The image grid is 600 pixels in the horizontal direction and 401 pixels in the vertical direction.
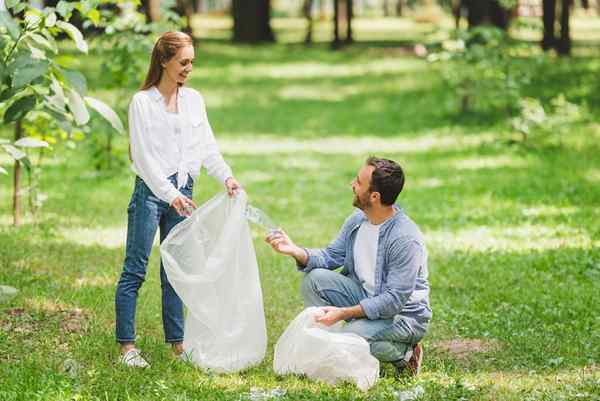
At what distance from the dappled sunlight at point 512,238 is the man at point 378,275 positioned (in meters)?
3.63

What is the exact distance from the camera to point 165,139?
18.6 feet

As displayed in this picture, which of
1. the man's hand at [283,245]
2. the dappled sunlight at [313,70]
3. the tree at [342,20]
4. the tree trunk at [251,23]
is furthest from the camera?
the tree trunk at [251,23]

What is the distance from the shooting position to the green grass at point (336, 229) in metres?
5.48

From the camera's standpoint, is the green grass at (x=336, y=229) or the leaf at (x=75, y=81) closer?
the green grass at (x=336, y=229)

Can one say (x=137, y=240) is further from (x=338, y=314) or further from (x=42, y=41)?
(x=42, y=41)

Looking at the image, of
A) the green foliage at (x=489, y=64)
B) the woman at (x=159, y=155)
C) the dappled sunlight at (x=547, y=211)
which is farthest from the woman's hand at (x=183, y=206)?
the green foliage at (x=489, y=64)

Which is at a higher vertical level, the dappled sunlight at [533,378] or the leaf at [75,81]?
the leaf at [75,81]

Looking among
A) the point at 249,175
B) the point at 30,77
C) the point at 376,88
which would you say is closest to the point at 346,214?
the point at 249,175

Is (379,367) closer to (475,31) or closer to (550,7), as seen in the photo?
(475,31)

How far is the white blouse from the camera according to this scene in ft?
18.2

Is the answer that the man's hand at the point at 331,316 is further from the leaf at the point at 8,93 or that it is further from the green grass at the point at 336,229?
the leaf at the point at 8,93

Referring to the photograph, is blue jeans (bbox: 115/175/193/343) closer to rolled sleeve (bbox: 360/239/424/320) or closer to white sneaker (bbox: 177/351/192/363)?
white sneaker (bbox: 177/351/192/363)

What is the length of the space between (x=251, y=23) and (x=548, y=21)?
12.5 meters

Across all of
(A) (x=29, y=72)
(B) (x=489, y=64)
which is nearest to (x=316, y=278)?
(A) (x=29, y=72)
